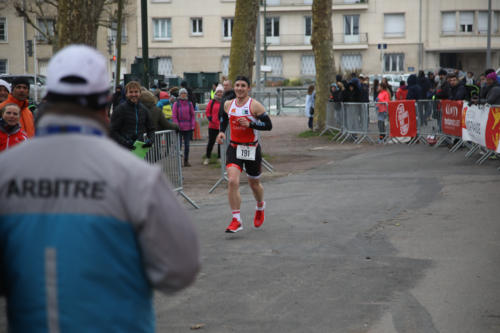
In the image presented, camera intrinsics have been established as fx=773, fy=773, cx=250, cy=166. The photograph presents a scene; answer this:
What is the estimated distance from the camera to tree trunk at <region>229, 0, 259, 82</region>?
19.6m

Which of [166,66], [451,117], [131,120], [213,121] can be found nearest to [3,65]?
[166,66]

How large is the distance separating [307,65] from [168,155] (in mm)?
61210

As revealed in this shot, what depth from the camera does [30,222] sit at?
2.47m

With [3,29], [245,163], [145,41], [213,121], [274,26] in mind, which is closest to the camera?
[245,163]

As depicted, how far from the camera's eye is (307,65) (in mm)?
72188

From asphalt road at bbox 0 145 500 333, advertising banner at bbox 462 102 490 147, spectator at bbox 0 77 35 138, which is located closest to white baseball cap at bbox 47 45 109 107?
asphalt road at bbox 0 145 500 333

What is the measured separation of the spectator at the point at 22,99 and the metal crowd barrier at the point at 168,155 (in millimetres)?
2124

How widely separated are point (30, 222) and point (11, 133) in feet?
21.5

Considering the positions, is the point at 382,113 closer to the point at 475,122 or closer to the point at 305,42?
the point at 475,122

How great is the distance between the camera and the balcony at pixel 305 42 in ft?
230

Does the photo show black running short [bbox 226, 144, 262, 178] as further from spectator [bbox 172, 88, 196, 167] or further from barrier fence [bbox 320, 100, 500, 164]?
spectator [bbox 172, 88, 196, 167]

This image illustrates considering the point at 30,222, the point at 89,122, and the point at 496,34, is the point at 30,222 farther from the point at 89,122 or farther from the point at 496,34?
the point at 496,34

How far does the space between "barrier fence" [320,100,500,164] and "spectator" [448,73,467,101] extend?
26cm

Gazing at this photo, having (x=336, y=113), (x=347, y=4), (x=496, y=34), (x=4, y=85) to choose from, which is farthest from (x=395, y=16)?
(x=4, y=85)
